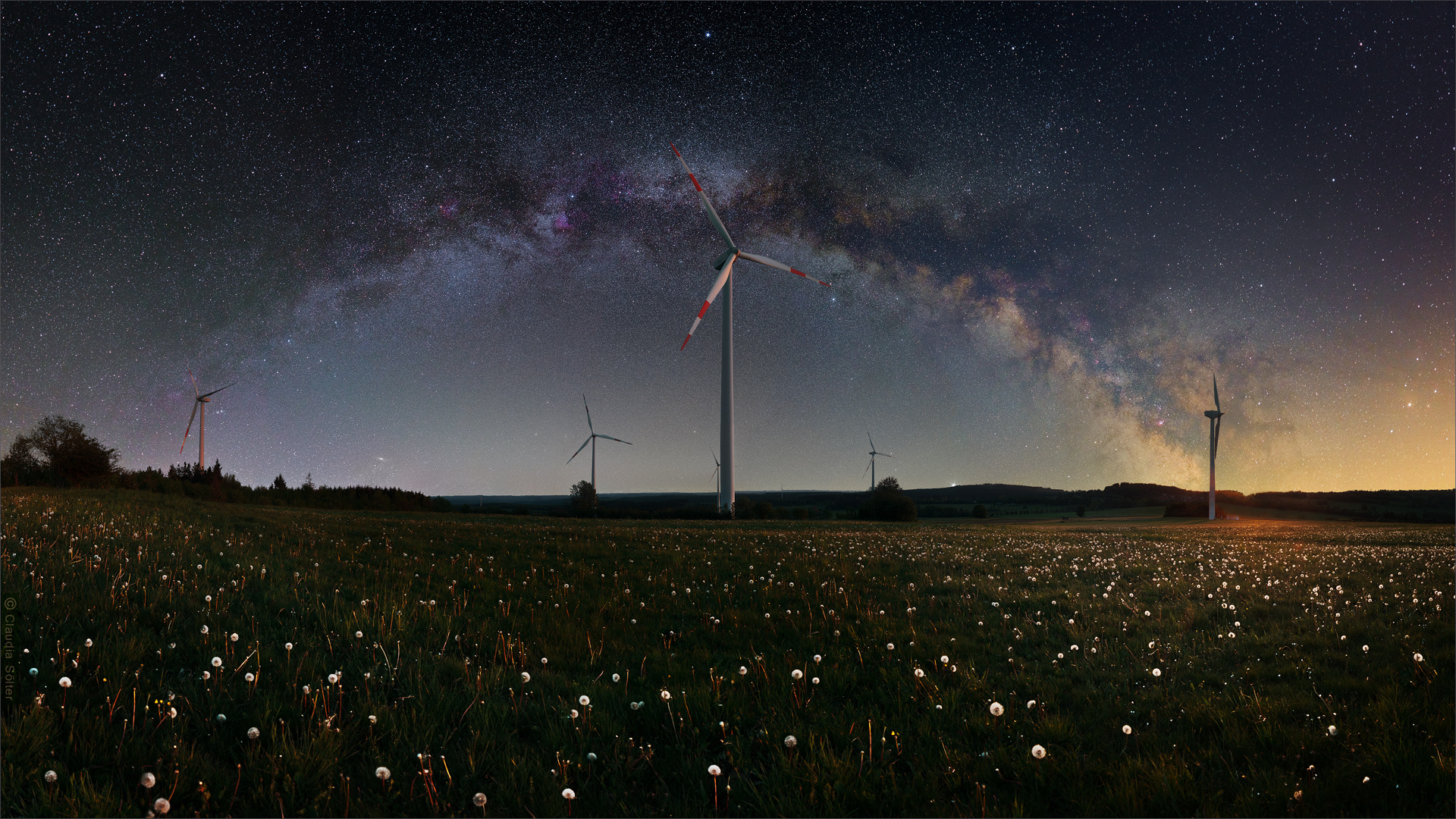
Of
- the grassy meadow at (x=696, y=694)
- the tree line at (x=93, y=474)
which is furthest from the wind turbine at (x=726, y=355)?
the grassy meadow at (x=696, y=694)

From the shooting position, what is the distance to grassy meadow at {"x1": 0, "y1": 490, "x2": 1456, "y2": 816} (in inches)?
168

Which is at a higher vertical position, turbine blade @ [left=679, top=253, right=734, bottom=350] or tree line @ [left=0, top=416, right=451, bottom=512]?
turbine blade @ [left=679, top=253, right=734, bottom=350]

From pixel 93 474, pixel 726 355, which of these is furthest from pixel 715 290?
pixel 93 474

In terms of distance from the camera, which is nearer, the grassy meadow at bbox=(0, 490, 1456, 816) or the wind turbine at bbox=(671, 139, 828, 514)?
the grassy meadow at bbox=(0, 490, 1456, 816)

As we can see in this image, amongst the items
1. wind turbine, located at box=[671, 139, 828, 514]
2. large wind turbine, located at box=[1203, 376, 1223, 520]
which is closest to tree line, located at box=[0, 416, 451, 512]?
wind turbine, located at box=[671, 139, 828, 514]

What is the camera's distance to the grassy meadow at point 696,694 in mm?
4262

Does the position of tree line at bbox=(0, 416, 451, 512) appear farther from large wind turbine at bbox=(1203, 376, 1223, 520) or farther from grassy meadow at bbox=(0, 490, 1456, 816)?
large wind turbine at bbox=(1203, 376, 1223, 520)

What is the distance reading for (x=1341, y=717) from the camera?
534cm

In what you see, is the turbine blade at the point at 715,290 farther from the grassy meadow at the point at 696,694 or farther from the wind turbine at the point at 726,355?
the grassy meadow at the point at 696,694

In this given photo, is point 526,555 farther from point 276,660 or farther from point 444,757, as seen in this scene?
point 444,757

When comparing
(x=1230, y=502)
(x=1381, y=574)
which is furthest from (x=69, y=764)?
(x=1230, y=502)

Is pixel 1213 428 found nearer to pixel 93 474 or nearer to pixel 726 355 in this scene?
pixel 726 355

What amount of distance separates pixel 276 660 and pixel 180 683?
0.72m

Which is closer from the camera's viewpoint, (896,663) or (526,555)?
(896,663)
